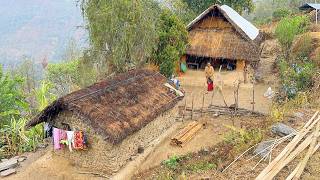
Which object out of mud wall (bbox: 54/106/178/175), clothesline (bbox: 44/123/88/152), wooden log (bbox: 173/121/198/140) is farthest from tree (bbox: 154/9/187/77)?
clothesline (bbox: 44/123/88/152)

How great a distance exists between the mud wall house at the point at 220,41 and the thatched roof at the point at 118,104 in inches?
260

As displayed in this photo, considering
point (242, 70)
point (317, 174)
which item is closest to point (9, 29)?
point (242, 70)

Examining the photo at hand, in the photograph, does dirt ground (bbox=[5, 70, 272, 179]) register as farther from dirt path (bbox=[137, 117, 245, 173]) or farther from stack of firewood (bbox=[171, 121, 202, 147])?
stack of firewood (bbox=[171, 121, 202, 147])

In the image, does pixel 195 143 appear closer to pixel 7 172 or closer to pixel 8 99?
pixel 7 172

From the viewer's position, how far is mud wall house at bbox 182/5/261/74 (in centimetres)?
2095

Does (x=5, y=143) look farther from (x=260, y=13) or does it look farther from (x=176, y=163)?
(x=260, y=13)

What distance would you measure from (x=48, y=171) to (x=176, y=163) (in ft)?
12.8

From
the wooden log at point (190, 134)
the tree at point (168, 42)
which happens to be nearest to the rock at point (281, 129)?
the wooden log at point (190, 134)

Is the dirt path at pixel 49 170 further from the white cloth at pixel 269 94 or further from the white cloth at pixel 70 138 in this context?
the white cloth at pixel 269 94

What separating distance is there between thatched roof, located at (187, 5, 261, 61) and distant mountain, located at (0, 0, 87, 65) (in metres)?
78.3

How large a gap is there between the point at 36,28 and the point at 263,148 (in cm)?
14013

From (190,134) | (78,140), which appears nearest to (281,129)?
(190,134)

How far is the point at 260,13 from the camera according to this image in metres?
59.2

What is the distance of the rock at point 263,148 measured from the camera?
988 cm
